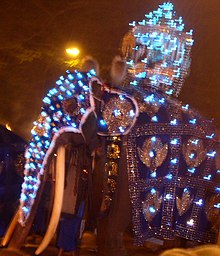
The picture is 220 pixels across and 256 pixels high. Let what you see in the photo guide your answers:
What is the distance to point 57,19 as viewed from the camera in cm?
1392

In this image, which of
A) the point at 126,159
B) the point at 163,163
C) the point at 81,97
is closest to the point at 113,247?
the point at 126,159

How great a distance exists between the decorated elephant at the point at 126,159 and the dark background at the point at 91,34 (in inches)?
268

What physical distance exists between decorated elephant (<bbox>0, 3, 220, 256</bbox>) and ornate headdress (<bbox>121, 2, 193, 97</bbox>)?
361 mm

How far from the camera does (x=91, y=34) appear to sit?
45.4 ft

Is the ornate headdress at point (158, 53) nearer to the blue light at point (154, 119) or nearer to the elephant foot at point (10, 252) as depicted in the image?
the blue light at point (154, 119)

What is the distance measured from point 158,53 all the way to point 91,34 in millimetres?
7822

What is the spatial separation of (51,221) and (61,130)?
0.85 m

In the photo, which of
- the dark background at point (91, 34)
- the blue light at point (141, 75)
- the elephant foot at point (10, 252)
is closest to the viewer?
the elephant foot at point (10, 252)

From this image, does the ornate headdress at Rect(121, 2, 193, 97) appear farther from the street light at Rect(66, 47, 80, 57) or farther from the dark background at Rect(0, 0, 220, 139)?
the street light at Rect(66, 47, 80, 57)

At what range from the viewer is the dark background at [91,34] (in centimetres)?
1281

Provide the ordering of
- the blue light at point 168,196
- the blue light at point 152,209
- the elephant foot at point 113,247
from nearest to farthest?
the elephant foot at point 113,247 < the blue light at point 152,209 < the blue light at point 168,196

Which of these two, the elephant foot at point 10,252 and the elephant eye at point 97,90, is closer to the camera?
the elephant foot at point 10,252

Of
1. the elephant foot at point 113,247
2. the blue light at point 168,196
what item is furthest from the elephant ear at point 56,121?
the blue light at point 168,196

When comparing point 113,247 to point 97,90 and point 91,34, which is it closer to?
point 97,90
